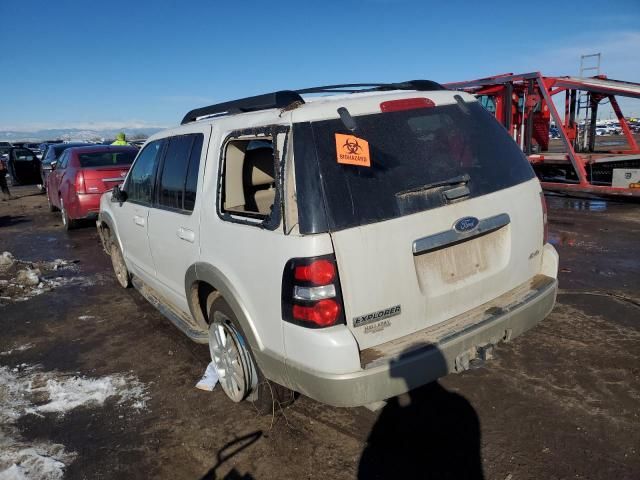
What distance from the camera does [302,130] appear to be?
2436mm

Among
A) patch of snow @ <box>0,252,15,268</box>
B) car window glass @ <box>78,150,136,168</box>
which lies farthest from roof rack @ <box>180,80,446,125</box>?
car window glass @ <box>78,150,136,168</box>

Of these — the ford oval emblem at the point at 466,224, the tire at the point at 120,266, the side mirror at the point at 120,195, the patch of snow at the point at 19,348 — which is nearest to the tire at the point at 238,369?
the ford oval emblem at the point at 466,224

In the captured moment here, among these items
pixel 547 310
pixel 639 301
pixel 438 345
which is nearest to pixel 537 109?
pixel 639 301

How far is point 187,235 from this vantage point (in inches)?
131

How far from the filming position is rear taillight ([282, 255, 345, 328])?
7.48ft

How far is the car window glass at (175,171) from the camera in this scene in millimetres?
3520

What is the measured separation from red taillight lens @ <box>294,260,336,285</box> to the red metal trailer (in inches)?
370

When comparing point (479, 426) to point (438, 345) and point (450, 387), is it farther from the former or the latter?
point (438, 345)

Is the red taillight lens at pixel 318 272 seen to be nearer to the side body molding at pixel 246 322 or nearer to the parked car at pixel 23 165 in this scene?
the side body molding at pixel 246 322

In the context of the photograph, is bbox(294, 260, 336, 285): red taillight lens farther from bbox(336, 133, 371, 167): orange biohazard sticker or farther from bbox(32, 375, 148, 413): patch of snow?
bbox(32, 375, 148, 413): patch of snow

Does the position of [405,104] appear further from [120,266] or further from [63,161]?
[63,161]

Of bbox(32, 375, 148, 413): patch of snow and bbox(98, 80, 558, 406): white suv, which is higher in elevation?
bbox(98, 80, 558, 406): white suv

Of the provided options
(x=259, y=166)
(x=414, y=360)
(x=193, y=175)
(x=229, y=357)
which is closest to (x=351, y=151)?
(x=414, y=360)

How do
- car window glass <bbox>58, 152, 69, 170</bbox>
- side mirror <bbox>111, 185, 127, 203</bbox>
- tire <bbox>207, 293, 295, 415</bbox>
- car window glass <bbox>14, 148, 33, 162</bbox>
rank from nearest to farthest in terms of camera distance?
tire <bbox>207, 293, 295, 415</bbox>
side mirror <bbox>111, 185, 127, 203</bbox>
car window glass <bbox>58, 152, 69, 170</bbox>
car window glass <bbox>14, 148, 33, 162</bbox>
